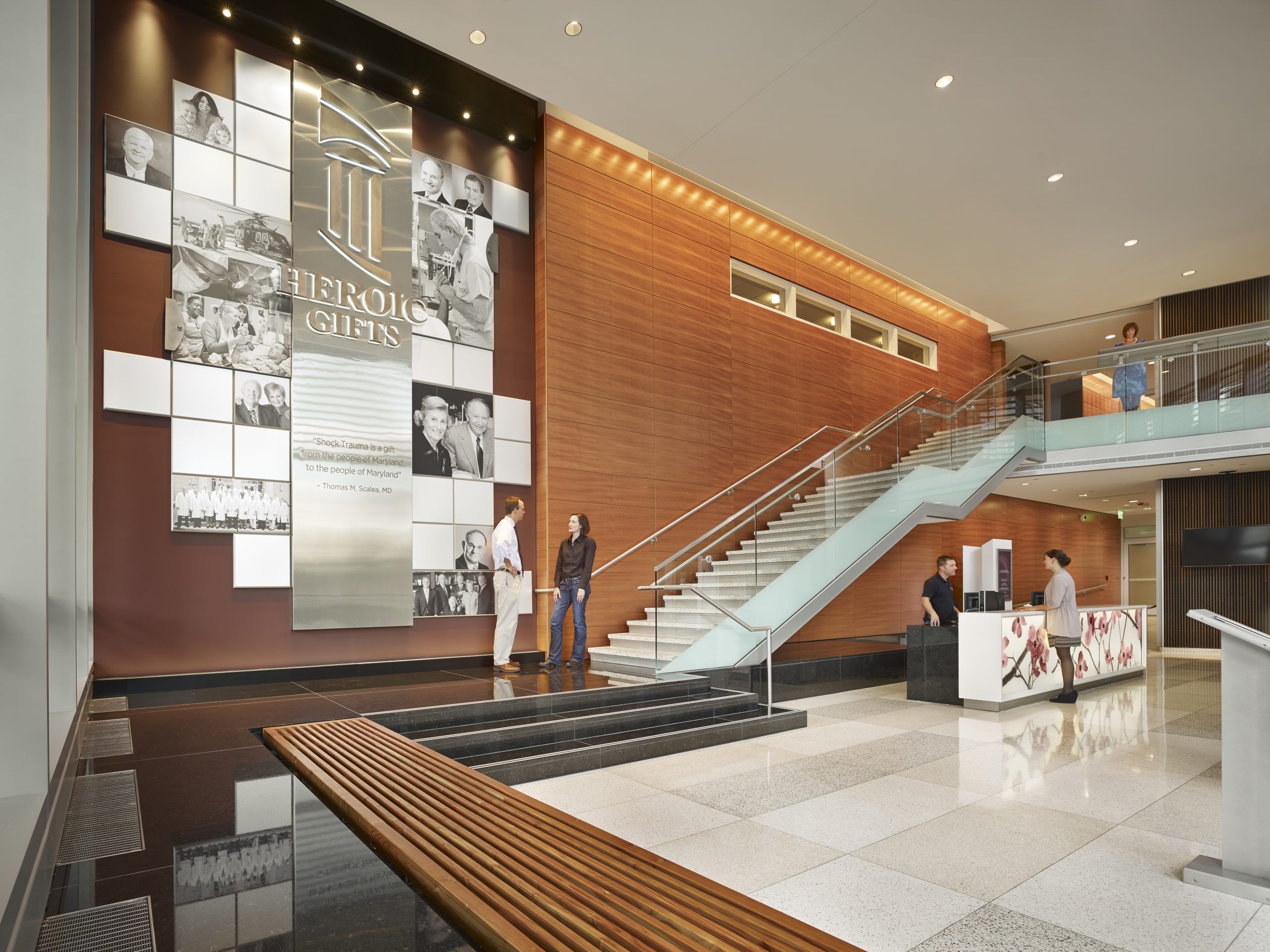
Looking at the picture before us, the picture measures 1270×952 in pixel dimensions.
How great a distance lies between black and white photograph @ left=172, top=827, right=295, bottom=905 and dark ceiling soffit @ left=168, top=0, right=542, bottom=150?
7.42 m

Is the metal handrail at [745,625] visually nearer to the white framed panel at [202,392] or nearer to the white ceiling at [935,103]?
the white framed panel at [202,392]

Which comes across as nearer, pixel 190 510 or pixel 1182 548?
pixel 190 510

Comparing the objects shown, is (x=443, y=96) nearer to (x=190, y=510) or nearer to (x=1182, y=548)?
(x=190, y=510)

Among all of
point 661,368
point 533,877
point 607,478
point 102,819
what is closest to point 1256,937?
point 533,877

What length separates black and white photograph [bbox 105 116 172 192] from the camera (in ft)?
22.0

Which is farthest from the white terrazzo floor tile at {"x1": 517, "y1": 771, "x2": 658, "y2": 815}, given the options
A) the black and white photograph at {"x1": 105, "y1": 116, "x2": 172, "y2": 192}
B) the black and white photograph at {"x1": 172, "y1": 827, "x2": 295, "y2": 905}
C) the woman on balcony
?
the woman on balcony

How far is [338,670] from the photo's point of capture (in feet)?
25.1

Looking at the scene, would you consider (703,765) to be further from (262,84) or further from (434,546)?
(262,84)

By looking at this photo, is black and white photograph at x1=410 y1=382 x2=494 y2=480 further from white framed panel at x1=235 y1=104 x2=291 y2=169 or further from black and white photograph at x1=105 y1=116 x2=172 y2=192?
black and white photograph at x1=105 y1=116 x2=172 y2=192

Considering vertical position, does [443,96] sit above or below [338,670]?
above

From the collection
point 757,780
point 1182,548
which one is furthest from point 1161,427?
point 757,780

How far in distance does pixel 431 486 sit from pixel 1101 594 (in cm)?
1810

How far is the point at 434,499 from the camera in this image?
8.48 m

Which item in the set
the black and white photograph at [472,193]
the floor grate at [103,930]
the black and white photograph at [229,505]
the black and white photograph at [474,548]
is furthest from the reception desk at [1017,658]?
the floor grate at [103,930]
